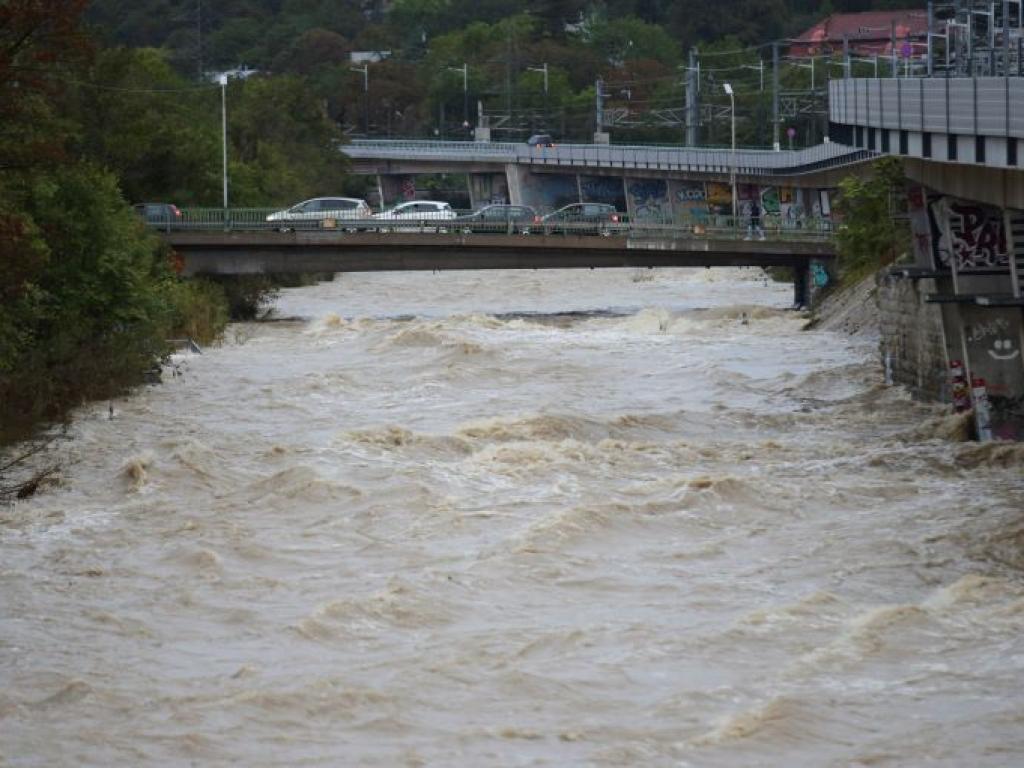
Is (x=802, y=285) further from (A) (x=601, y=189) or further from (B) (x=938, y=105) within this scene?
(A) (x=601, y=189)

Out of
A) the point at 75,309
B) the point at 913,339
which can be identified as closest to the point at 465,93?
the point at 75,309

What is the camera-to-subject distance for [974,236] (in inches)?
1561

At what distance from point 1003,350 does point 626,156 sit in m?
79.1

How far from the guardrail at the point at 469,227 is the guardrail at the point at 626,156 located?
19.7ft

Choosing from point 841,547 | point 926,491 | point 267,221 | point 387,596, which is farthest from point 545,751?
point 267,221

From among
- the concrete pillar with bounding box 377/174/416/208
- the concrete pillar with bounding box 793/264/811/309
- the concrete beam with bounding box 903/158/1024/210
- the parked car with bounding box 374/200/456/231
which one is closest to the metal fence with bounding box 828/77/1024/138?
the concrete beam with bounding box 903/158/1024/210

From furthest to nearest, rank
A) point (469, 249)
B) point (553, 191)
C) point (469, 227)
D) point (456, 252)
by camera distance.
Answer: point (553, 191) → point (469, 227) → point (456, 252) → point (469, 249)

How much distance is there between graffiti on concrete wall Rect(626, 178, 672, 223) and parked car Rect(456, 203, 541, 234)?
37.6 meters

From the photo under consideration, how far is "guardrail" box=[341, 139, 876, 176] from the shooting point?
93.8 m

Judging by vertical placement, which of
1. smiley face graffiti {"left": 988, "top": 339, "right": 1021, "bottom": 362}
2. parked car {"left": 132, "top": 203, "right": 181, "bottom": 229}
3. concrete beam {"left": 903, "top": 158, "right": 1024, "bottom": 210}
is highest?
concrete beam {"left": 903, "top": 158, "right": 1024, "bottom": 210}

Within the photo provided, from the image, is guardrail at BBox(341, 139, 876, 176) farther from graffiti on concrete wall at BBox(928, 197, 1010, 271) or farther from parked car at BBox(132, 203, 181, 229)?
graffiti on concrete wall at BBox(928, 197, 1010, 271)

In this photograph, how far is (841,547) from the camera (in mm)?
26500

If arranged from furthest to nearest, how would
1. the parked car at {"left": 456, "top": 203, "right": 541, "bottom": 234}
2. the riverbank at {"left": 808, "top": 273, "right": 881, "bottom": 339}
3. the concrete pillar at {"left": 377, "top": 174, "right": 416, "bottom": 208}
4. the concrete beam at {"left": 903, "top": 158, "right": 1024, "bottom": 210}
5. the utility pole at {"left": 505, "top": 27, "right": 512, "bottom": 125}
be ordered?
the utility pole at {"left": 505, "top": 27, "right": 512, "bottom": 125} < the concrete pillar at {"left": 377, "top": 174, "right": 416, "bottom": 208} < the parked car at {"left": 456, "top": 203, "right": 541, "bottom": 234} < the riverbank at {"left": 808, "top": 273, "right": 881, "bottom": 339} < the concrete beam at {"left": 903, "top": 158, "right": 1024, "bottom": 210}

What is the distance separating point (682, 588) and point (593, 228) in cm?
4870
